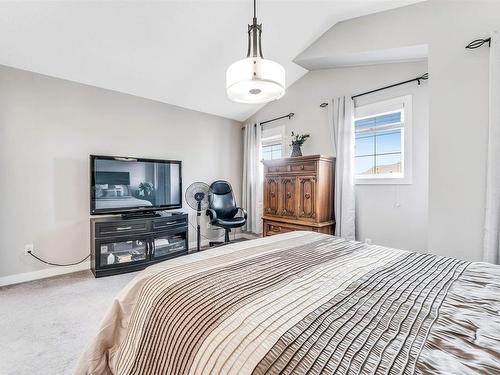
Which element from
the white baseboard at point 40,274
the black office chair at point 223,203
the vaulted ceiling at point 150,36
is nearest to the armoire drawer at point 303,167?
the black office chair at point 223,203

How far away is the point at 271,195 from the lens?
367cm

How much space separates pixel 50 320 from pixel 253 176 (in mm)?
3366

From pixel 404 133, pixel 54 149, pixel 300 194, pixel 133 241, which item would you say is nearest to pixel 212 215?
pixel 133 241

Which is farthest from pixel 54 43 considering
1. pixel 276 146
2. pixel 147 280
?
pixel 276 146

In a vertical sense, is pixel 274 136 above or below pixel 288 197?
above

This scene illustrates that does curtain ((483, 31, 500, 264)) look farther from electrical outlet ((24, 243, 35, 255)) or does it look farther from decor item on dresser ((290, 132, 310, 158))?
electrical outlet ((24, 243, 35, 255))

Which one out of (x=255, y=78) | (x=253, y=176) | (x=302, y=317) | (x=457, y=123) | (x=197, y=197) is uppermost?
(x=255, y=78)

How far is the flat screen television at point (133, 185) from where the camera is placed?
3.08 m

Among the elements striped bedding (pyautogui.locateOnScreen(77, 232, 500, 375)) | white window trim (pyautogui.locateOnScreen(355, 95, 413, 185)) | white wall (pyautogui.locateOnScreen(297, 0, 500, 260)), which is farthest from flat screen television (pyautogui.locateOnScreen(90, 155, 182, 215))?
white wall (pyautogui.locateOnScreen(297, 0, 500, 260))

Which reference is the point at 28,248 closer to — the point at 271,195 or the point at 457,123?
the point at 271,195

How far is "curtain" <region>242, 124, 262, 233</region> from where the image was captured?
453cm

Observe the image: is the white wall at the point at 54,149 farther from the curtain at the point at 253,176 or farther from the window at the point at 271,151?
the window at the point at 271,151

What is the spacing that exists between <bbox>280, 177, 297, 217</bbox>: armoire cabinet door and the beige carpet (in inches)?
86.3

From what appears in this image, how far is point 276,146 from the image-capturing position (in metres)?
4.45
